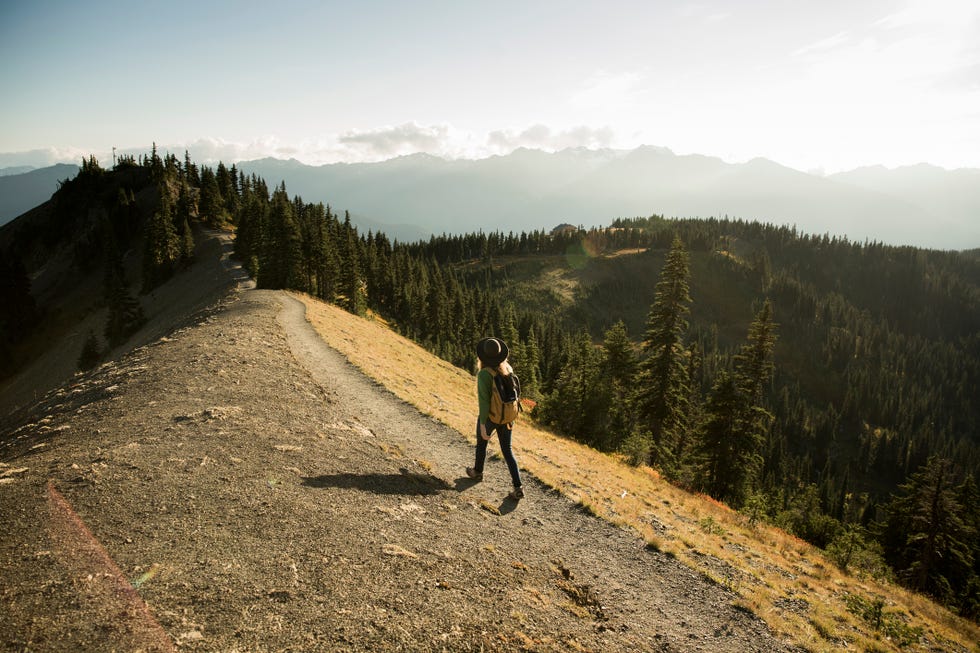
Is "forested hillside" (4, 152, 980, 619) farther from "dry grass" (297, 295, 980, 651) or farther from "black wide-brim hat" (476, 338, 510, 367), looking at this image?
"black wide-brim hat" (476, 338, 510, 367)

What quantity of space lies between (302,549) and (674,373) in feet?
104

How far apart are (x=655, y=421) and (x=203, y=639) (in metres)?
33.5

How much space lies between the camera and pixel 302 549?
6.73m

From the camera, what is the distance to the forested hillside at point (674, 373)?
31.7 metres

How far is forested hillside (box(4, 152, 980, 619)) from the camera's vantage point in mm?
31719

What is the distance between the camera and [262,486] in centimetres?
856

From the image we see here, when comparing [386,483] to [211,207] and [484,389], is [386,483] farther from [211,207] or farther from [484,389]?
[211,207]

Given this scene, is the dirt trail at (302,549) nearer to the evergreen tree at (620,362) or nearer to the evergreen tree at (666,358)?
the evergreen tree at (666,358)

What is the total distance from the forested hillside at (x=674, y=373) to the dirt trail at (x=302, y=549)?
38.2 feet

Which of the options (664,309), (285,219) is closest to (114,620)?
(664,309)

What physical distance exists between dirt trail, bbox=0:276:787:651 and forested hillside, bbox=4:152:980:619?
38.2ft

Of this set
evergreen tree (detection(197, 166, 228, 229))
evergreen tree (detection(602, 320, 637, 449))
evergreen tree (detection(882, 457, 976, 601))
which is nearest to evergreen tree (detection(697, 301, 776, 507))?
evergreen tree (detection(602, 320, 637, 449))

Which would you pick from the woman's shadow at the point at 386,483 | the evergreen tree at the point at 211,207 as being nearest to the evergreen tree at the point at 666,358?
the woman's shadow at the point at 386,483

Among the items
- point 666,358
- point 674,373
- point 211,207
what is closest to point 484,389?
point 666,358
